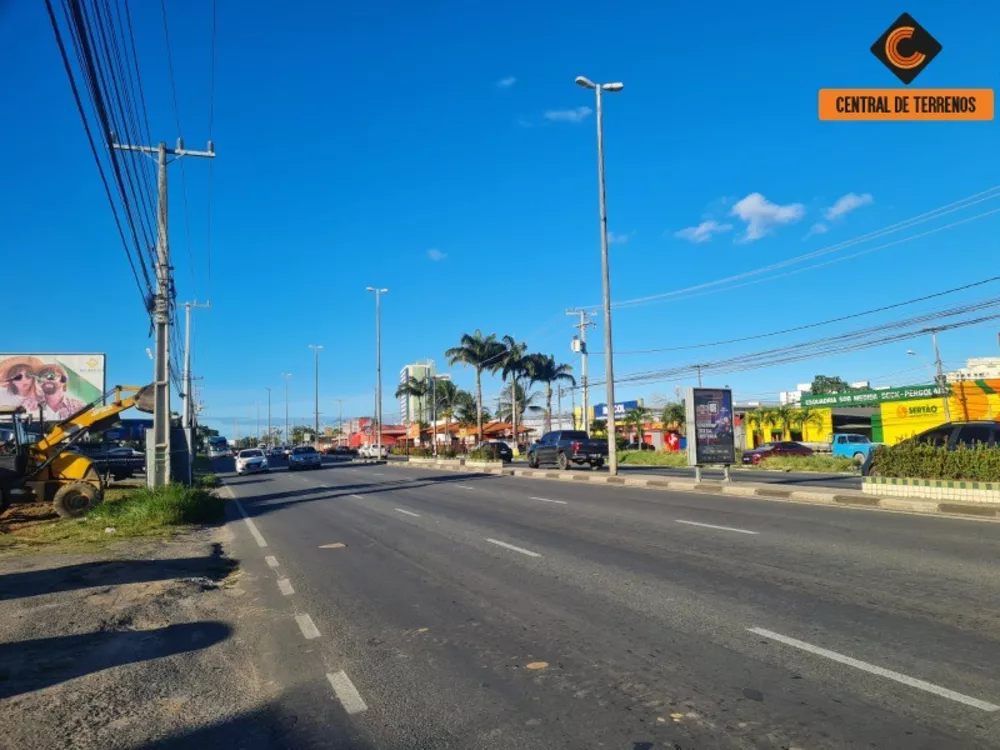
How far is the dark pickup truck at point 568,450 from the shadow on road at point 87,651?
1103 inches

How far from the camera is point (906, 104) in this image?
14141mm

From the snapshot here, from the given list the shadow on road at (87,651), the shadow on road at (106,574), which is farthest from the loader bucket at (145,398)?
the shadow on road at (87,651)

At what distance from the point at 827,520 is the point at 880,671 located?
9.39 metres

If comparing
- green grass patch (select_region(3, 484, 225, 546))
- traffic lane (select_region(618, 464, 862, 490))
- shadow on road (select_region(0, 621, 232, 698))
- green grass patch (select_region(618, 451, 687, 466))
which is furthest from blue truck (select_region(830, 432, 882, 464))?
shadow on road (select_region(0, 621, 232, 698))

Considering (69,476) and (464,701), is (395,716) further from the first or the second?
(69,476)

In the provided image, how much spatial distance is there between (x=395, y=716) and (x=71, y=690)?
262 centimetres

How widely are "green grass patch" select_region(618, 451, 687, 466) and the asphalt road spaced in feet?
96.7

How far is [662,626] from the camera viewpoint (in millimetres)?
6742

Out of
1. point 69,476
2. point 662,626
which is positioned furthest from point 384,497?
point 662,626

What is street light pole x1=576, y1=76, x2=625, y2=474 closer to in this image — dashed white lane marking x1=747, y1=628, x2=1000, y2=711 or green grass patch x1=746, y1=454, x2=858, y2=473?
green grass patch x1=746, y1=454, x2=858, y2=473

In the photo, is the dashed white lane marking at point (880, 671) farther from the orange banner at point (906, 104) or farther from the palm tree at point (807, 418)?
the palm tree at point (807, 418)

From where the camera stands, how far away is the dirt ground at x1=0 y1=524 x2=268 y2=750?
4945 mm

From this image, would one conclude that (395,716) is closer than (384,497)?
Yes

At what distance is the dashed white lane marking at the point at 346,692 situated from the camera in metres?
5.04
